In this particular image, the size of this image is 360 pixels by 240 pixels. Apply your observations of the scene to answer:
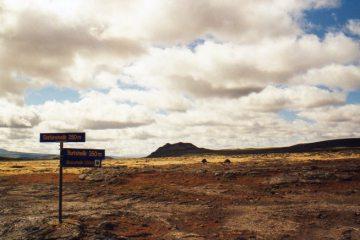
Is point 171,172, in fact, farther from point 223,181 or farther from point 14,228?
point 14,228

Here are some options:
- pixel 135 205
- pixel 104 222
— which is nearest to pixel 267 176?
pixel 135 205

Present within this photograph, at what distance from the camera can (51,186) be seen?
34438 mm

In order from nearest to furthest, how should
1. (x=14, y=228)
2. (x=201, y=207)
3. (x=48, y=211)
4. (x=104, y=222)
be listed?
1. (x=14, y=228)
2. (x=104, y=222)
3. (x=48, y=211)
4. (x=201, y=207)

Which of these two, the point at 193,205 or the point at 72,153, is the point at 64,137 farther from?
A: the point at 193,205

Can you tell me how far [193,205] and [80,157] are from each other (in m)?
9.44

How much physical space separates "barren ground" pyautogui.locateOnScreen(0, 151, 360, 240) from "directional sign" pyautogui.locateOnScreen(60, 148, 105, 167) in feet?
9.40

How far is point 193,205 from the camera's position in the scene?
23672 mm

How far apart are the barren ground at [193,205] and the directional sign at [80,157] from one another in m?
2.86

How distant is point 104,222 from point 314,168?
2421 centimetres

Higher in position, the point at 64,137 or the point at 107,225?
the point at 64,137

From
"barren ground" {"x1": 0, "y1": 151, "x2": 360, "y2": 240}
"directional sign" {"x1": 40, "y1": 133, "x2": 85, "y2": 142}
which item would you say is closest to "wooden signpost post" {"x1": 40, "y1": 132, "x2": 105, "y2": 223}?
"directional sign" {"x1": 40, "y1": 133, "x2": 85, "y2": 142}

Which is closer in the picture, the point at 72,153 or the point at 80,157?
the point at 72,153

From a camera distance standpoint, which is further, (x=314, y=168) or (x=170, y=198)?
(x=314, y=168)

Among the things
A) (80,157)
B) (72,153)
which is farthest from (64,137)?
(80,157)
